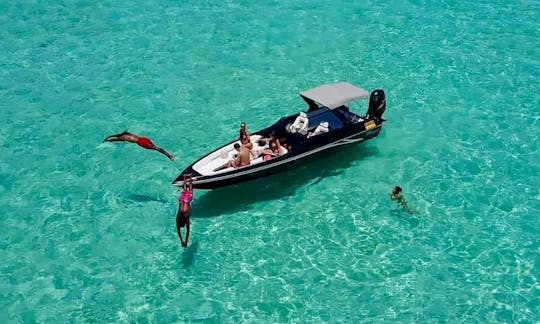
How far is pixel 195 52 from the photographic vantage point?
91.7 ft

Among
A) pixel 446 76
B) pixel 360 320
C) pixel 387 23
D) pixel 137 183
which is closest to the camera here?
pixel 360 320

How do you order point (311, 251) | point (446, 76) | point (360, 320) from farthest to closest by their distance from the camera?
point (446, 76) < point (311, 251) < point (360, 320)

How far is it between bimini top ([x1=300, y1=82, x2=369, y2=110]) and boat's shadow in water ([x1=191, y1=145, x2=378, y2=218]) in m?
1.65

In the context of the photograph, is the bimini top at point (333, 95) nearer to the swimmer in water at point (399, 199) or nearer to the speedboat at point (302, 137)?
the speedboat at point (302, 137)

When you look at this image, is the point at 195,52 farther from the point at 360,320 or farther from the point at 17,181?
the point at 360,320

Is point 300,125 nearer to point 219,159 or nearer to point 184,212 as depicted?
point 219,159

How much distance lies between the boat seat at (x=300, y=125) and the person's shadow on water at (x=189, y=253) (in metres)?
5.13

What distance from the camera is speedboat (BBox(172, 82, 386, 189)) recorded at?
733 inches

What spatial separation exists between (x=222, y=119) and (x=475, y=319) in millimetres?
12060

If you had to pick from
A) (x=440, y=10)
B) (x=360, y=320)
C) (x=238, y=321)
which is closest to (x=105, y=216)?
(x=238, y=321)

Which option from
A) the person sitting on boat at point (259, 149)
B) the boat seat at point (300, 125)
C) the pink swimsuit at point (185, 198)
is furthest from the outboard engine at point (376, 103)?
the pink swimsuit at point (185, 198)

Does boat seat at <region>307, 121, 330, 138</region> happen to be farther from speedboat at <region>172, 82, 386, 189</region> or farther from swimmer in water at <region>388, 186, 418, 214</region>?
swimmer in water at <region>388, 186, 418, 214</region>

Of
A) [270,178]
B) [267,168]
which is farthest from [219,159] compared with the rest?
[270,178]

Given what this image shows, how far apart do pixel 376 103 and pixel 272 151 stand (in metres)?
4.27
